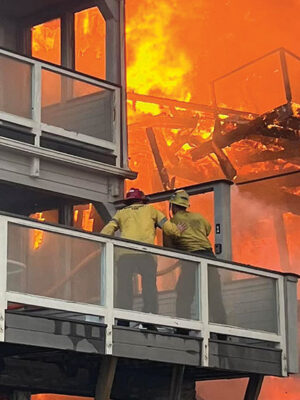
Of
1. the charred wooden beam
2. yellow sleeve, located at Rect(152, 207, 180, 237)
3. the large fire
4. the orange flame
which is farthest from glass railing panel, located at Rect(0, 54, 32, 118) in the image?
the charred wooden beam

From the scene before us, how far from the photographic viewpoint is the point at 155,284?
35.6 feet

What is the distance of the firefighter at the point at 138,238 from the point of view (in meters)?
10.6

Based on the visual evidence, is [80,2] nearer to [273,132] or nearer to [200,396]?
[273,132]

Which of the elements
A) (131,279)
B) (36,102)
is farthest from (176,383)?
(36,102)

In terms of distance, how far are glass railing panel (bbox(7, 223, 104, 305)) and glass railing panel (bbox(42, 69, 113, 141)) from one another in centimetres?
318

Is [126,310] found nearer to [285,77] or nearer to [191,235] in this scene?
[191,235]

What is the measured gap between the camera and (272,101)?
19922 millimetres

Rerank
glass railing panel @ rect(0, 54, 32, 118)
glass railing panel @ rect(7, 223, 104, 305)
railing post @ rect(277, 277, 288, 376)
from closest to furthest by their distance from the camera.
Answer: glass railing panel @ rect(7, 223, 104, 305), railing post @ rect(277, 277, 288, 376), glass railing panel @ rect(0, 54, 32, 118)

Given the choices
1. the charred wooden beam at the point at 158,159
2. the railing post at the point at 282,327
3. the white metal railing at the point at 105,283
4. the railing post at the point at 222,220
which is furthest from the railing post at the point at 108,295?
the charred wooden beam at the point at 158,159

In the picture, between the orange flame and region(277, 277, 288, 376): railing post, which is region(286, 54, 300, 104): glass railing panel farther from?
the orange flame

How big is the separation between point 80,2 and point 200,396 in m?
7.92

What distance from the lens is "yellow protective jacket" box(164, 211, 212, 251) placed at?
38.5 ft

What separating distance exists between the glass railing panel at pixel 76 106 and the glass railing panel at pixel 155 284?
294 cm

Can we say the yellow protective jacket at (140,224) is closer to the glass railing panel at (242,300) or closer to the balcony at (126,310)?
the balcony at (126,310)
